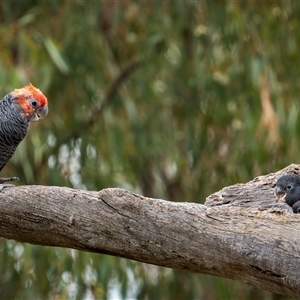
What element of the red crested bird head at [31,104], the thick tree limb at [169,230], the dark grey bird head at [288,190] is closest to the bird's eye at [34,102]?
the red crested bird head at [31,104]

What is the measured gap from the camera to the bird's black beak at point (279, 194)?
2.51 metres

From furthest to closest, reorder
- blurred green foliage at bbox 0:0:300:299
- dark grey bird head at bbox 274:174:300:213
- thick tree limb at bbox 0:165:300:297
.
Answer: blurred green foliage at bbox 0:0:300:299 → dark grey bird head at bbox 274:174:300:213 → thick tree limb at bbox 0:165:300:297

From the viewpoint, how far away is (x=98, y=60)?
4.87 metres

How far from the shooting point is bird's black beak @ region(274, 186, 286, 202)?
8.25ft

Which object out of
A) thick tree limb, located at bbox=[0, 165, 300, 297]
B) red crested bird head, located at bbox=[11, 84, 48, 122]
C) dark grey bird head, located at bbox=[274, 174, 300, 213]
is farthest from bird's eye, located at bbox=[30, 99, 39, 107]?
dark grey bird head, located at bbox=[274, 174, 300, 213]

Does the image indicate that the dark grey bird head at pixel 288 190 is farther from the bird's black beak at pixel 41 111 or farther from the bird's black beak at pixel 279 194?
the bird's black beak at pixel 41 111

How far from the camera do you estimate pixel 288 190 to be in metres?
2.52

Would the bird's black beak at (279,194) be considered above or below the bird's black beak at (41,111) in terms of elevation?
below

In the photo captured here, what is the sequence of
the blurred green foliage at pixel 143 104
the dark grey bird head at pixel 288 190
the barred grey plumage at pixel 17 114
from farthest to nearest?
the blurred green foliage at pixel 143 104
the barred grey plumage at pixel 17 114
the dark grey bird head at pixel 288 190

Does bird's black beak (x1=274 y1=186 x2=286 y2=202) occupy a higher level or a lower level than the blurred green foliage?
lower

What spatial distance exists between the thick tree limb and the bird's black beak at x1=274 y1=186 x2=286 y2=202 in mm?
23

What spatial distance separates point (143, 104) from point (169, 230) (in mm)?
2747

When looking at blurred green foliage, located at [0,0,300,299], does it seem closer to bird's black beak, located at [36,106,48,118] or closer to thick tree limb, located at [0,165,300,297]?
bird's black beak, located at [36,106,48,118]

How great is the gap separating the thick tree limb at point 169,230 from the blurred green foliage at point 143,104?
2.07 m
